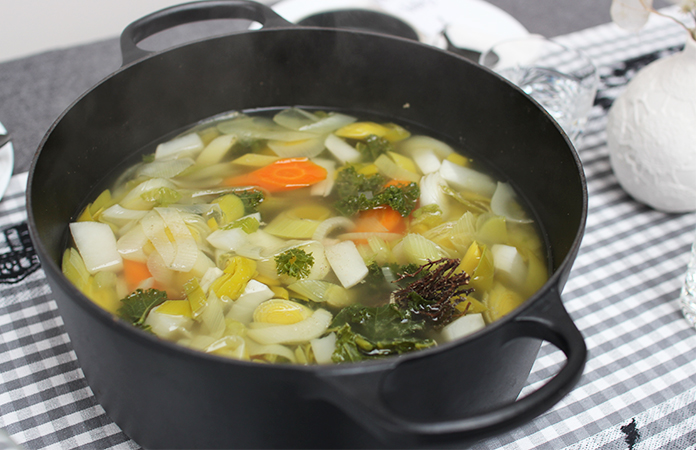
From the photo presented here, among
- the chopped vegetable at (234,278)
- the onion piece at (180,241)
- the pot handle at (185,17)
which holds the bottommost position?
the chopped vegetable at (234,278)

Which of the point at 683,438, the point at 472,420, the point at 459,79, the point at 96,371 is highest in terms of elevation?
the point at 459,79

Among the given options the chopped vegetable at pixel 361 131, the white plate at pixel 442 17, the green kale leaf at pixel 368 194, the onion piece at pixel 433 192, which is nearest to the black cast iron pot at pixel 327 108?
the chopped vegetable at pixel 361 131

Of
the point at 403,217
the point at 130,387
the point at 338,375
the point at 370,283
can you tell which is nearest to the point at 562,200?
the point at 403,217

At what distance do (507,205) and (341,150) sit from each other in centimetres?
49

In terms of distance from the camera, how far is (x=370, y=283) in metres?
1.35

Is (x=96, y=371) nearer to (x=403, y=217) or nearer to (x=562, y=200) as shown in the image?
(x=403, y=217)

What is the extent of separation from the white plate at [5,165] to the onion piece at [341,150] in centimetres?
92

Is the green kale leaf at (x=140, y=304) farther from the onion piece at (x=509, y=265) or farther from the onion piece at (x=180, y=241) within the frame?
the onion piece at (x=509, y=265)

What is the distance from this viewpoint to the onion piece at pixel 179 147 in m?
1.70

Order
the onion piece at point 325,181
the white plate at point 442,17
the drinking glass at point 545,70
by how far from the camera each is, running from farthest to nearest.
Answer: the white plate at point 442,17, the drinking glass at point 545,70, the onion piece at point 325,181

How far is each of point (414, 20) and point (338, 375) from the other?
1810mm

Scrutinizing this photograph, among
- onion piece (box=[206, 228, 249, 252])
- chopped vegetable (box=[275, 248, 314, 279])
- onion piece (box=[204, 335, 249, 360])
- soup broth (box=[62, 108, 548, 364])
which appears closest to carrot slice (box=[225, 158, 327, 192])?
soup broth (box=[62, 108, 548, 364])

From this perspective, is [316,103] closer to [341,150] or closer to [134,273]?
[341,150]

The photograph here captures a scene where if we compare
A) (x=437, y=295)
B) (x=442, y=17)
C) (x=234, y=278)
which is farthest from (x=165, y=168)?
(x=442, y=17)
